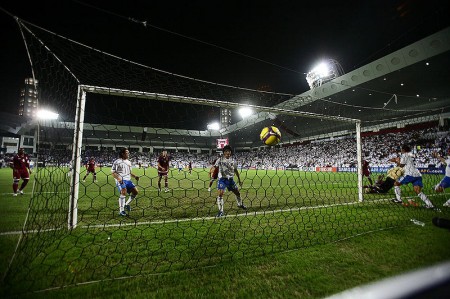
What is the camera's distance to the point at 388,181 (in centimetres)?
888

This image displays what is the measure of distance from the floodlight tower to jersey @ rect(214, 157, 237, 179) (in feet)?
84.3

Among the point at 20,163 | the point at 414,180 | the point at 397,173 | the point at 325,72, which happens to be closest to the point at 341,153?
the point at 325,72

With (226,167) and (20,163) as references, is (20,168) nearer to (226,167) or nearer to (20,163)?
(20,163)

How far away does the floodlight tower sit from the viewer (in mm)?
27378

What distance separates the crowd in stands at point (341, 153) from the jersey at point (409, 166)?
45.7ft

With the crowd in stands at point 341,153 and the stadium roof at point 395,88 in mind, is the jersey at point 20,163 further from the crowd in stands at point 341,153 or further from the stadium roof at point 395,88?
the crowd in stands at point 341,153

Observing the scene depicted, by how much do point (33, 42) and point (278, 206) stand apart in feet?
23.4

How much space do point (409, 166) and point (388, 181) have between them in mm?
2500

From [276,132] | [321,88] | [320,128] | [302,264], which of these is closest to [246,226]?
[302,264]

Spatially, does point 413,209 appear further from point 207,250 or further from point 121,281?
point 121,281

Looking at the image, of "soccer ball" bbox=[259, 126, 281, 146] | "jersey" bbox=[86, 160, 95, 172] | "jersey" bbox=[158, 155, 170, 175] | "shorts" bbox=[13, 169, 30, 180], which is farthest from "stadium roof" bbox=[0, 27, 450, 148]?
"soccer ball" bbox=[259, 126, 281, 146]

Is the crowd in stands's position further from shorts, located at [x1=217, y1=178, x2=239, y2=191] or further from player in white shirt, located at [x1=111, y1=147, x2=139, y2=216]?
shorts, located at [x1=217, y1=178, x2=239, y2=191]

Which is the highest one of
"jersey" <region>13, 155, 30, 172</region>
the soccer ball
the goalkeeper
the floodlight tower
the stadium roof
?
the floodlight tower

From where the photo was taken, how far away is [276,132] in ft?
22.7
